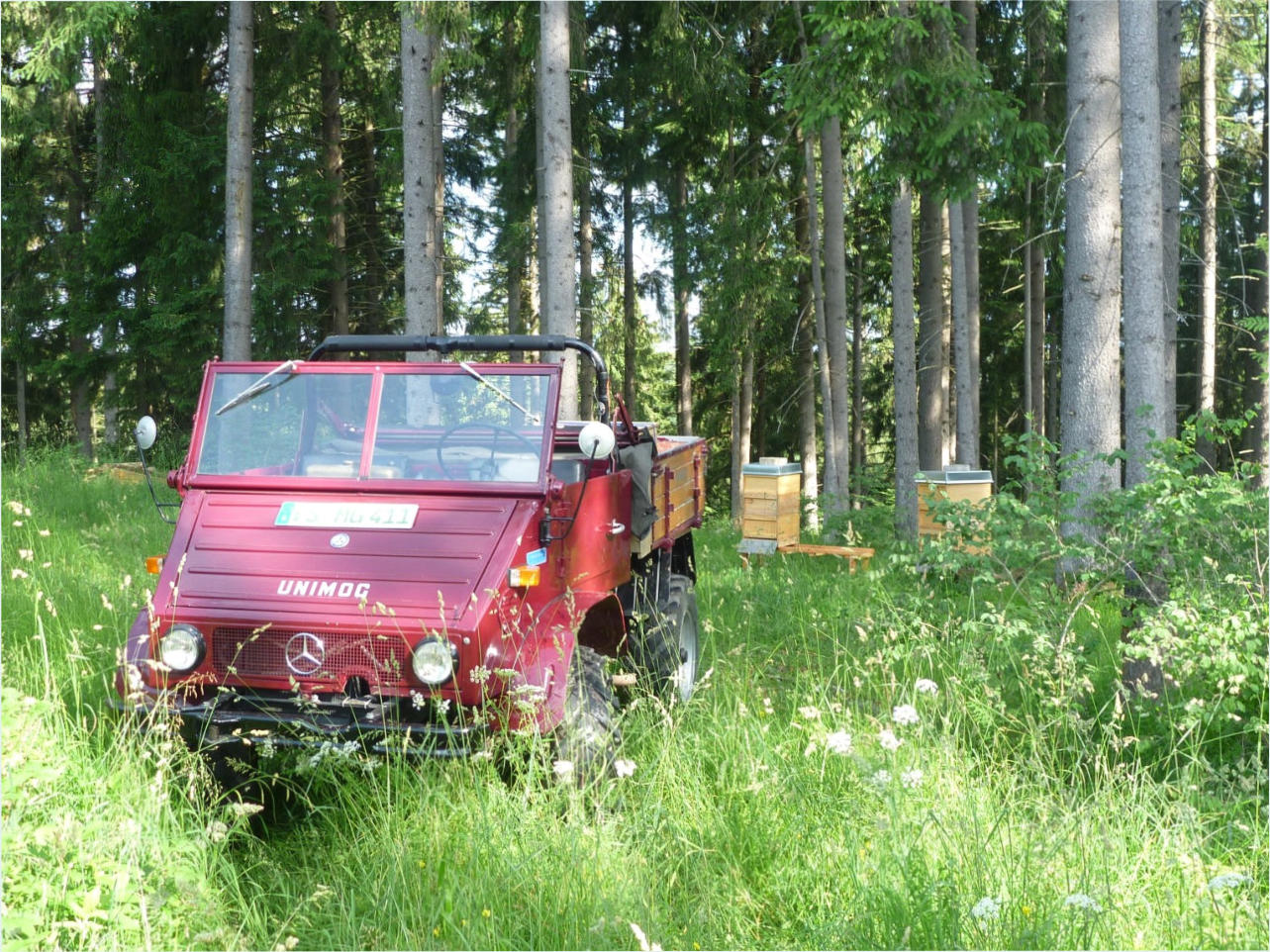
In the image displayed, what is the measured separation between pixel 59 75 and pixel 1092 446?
13.1 metres

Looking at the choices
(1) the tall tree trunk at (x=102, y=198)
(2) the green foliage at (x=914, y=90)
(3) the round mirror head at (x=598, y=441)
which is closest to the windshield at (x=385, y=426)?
(3) the round mirror head at (x=598, y=441)

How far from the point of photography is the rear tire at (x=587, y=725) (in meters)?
4.33

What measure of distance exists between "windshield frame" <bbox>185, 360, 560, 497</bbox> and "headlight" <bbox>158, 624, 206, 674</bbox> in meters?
0.97

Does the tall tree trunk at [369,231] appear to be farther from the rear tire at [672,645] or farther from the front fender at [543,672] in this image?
the front fender at [543,672]

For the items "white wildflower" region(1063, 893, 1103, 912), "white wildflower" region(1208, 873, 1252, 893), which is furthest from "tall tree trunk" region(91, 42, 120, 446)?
"white wildflower" region(1208, 873, 1252, 893)

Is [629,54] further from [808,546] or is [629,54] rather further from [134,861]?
[134,861]

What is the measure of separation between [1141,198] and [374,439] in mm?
5508

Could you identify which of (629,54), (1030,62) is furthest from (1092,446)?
(629,54)

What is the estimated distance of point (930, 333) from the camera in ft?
56.2

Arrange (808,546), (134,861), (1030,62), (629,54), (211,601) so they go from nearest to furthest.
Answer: (134,861) → (211,601) → (808,546) → (1030,62) → (629,54)

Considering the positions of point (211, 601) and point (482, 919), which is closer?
point (482, 919)

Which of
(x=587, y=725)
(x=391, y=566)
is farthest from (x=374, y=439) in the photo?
(x=587, y=725)

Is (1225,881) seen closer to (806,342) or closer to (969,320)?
(969,320)

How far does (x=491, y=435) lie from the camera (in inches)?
205
